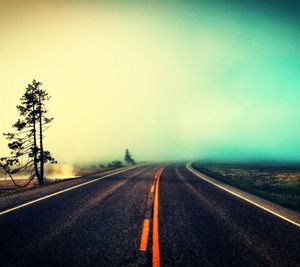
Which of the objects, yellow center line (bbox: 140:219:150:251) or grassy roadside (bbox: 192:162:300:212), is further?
grassy roadside (bbox: 192:162:300:212)

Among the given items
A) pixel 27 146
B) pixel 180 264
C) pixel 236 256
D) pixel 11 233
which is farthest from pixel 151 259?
pixel 27 146

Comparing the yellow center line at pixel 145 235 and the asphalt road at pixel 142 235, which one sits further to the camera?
the yellow center line at pixel 145 235

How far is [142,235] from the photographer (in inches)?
253

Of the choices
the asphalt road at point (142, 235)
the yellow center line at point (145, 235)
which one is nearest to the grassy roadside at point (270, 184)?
the asphalt road at point (142, 235)

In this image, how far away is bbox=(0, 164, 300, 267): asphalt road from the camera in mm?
5027

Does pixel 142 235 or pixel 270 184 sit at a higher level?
pixel 142 235

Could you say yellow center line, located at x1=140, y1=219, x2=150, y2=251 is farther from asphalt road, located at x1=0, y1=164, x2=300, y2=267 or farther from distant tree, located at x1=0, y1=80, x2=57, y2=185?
distant tree, located at x1=0, y1=80, x2=57, y2=185

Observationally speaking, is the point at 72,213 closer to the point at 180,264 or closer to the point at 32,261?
the point at 32,261

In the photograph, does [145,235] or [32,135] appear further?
[32,135]

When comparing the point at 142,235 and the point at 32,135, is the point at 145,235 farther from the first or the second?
the point at 32,135

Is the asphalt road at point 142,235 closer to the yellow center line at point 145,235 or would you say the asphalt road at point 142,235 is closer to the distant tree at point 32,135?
the yellow center line at point 145,235

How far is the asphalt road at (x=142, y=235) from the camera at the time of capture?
5027mm

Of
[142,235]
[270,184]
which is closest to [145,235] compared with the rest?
[142,235]

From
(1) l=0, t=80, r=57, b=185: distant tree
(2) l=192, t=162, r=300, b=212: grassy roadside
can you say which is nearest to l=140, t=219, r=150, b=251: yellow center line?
(2) l=192, t=162, r=300, b=212: grassy roadside
